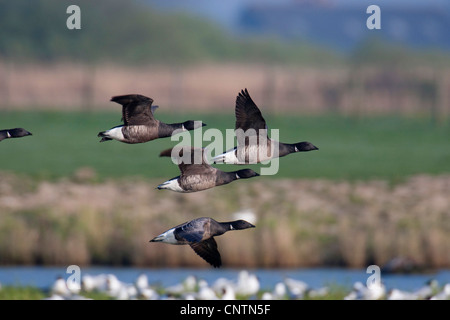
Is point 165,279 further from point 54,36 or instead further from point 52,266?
point 54,36

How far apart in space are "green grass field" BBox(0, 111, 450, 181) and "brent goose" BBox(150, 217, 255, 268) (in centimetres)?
1883

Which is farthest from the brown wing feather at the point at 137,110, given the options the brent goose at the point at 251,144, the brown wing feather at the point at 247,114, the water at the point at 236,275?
the water at the point at 236,275

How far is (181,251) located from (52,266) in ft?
9.56

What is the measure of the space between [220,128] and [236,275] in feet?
95.8

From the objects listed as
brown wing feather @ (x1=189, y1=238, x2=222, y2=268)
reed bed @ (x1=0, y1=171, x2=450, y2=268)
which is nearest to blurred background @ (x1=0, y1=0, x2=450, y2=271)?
reed bed @ (x1=0, y1=171, x2=450, y2=268)

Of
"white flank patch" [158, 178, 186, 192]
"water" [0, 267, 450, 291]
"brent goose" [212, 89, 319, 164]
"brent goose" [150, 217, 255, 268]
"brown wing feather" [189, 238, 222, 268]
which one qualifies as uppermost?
"brent goose" [212, 89, 319, 164]

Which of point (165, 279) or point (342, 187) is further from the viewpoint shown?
point (342, 187)

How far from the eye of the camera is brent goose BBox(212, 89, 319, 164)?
6.71m

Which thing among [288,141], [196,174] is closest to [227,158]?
[196,174]

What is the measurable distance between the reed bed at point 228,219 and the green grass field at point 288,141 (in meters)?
1.98

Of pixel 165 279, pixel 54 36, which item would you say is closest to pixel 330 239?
pixel 165 279

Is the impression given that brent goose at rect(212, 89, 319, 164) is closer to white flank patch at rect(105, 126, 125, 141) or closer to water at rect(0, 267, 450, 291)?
white flank patch at rect(105, 126, 125, 141)

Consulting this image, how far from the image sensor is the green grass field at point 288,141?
3538 centimetres

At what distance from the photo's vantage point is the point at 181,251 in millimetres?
20703
